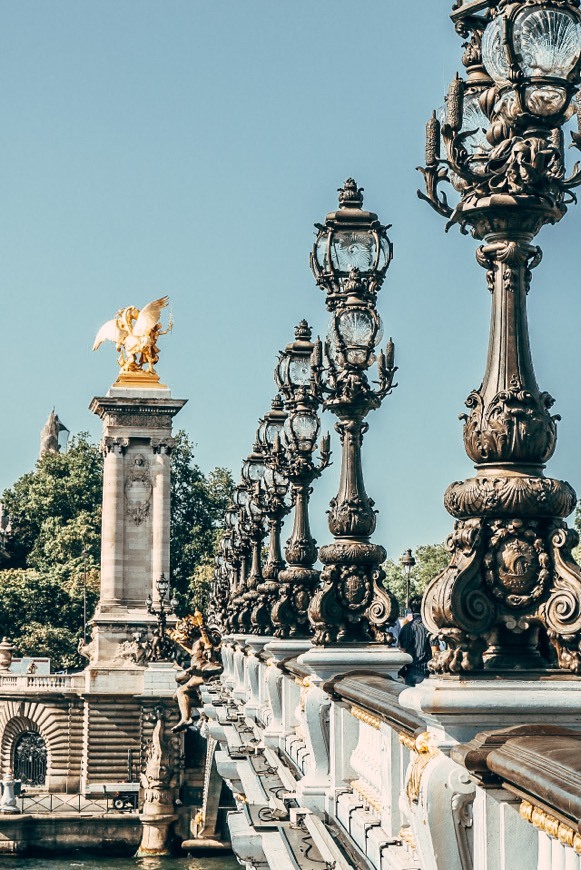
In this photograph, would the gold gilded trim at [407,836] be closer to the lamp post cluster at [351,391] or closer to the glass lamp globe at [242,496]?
the lamp post cluster at [351,391]

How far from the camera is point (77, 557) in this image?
3642 inches

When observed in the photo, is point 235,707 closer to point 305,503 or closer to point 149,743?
point 305,503

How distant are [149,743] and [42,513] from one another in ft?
98.7

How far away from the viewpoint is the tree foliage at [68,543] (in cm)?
9025

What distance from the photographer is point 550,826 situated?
257 inches

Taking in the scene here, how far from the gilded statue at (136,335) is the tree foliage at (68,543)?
43.4ft

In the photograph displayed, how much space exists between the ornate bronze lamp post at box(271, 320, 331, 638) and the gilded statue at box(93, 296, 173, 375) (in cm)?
6002

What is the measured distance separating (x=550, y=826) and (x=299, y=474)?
39.6ft

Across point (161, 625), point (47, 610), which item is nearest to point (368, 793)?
point (161, 625)

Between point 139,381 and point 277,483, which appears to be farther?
point 139,381

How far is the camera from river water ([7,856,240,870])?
178 feet

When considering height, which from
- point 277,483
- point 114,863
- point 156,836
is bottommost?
point 114,863

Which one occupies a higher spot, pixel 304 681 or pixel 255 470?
pixel 255 470

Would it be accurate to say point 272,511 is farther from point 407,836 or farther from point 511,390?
point 511,390
